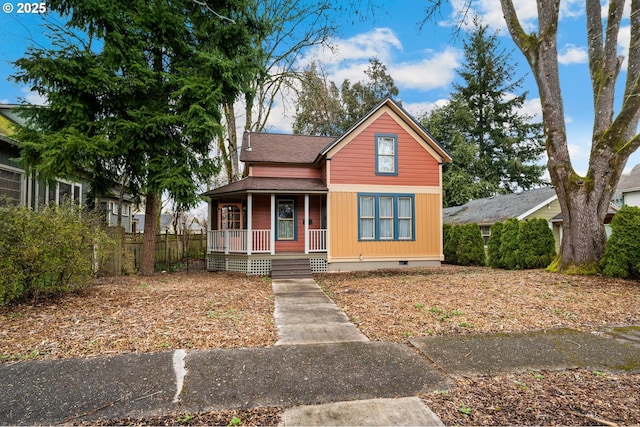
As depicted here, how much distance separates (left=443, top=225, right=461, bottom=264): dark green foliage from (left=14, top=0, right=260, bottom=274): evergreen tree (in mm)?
12256

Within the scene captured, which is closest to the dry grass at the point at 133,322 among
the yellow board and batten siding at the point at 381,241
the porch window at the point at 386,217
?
the yellow board and batten siding at the point at 381,241

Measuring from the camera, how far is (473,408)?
2.82 m

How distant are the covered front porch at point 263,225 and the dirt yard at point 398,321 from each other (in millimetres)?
2358

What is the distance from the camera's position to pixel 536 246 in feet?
42.3

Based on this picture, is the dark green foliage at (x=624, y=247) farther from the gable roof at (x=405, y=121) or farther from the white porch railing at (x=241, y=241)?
the white porch railing at (x=241, y=241)

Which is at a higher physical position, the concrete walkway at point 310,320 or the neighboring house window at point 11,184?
the neighboring house window at point 11,184

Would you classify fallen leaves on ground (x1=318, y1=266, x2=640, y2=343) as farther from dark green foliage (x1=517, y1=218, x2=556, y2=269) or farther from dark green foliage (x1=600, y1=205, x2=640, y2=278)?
dark green foliage (x1=517, y1=218, x2=556, y2=269)

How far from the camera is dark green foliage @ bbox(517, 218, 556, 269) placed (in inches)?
505

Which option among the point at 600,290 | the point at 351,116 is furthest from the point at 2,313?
the point at 351,116

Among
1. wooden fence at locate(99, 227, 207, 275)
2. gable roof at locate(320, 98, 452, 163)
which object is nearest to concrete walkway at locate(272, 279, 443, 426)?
wooden fence at locate(99, 227, 207, 275)

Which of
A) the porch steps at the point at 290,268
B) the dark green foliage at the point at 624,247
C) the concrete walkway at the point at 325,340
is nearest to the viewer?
the concrete walkway at the point at 325,340

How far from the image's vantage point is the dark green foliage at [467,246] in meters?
15.2

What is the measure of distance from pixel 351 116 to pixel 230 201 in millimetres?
20780

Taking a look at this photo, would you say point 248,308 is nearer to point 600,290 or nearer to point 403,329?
point 403,329
